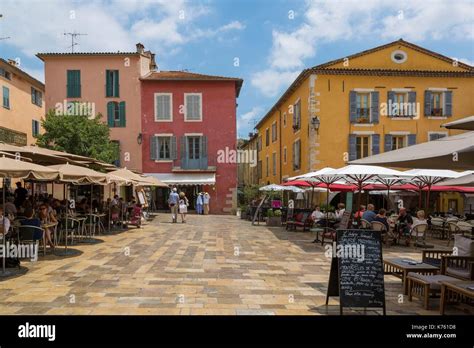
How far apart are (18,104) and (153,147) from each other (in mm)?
9682

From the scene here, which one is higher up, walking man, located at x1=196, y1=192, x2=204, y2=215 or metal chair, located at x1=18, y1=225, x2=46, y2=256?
metal chair, located at x1=18, y1=225, x2=46, y2=256

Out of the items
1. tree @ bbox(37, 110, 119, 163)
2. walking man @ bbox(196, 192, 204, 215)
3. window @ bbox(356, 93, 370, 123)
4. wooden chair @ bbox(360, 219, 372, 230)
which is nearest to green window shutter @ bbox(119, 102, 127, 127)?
tree @ bbox(37, 110, 119, 163)

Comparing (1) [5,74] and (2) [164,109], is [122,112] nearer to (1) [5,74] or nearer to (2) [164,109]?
(2) [164,109]

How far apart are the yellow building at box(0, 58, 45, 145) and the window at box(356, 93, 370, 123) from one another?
19.1m

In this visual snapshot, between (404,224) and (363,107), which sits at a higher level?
(363,107)

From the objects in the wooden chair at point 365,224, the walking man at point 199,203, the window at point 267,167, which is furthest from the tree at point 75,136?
the window at point 267,167

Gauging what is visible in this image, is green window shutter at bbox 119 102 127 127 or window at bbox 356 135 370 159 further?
green window shutter at bbox 119 102 127 127

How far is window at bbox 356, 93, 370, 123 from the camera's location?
2373cm

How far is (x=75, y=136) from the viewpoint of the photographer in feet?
75.1

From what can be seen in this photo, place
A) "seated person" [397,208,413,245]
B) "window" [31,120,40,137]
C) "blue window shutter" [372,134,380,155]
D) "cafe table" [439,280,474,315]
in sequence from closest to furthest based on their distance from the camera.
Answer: "cafe table" [439,280,474,315], "seated person" [397,208,413,245], "blue window shutter" [372,134,380,155], "window" [31,120,40,137]

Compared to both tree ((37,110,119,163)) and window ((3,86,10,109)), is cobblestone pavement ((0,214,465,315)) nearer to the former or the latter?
tree ((37,110,119,163))

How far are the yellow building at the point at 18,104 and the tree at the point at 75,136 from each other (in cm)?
222

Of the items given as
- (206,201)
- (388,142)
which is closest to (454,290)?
(388,142)
